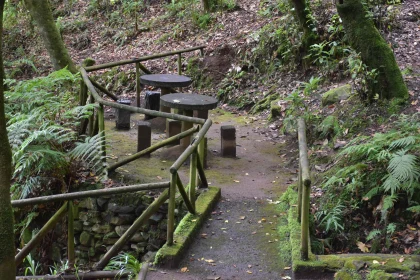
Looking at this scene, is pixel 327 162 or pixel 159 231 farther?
pixel 327 162

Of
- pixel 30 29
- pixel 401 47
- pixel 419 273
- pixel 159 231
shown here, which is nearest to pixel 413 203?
pixel 419 273

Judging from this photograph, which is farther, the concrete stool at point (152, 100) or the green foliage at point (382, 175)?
the concrete stool at point (152, 100)

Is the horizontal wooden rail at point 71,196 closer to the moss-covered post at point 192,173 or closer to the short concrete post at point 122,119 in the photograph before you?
the moss-covered post at point 192,173

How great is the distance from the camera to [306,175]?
5.27m

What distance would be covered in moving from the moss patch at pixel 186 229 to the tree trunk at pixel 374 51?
3.16 meters

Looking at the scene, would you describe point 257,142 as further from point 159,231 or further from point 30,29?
point 30,29

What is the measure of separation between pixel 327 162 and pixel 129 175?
287 centimetres

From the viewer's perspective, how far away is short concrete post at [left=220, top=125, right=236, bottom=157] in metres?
9.13

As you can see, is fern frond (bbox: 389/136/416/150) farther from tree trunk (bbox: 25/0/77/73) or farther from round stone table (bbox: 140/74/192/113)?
tree trunk (bbox: 25/0/77/73)

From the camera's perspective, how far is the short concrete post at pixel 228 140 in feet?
30.0

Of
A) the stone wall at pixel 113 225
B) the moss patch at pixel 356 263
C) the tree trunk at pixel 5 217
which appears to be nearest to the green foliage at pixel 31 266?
the stone wall at pixel 113 225

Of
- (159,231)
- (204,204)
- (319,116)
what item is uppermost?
(319,116)

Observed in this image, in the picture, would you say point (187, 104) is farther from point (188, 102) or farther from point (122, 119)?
point (122, 119)

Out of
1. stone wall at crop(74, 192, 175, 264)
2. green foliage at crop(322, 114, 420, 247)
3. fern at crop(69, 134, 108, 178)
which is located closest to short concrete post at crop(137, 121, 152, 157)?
fern at crop(69, 134, 108, 178)
